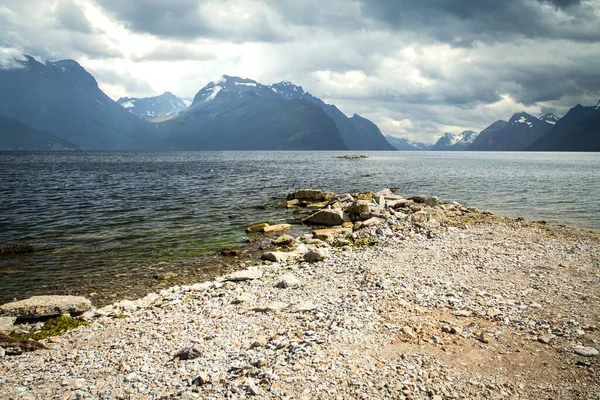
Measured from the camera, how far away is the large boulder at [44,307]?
39.1ft

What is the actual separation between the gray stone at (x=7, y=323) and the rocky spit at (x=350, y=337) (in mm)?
1950

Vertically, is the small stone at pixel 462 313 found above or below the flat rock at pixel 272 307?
above

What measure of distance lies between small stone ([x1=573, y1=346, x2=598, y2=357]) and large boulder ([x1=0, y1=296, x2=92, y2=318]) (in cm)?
1495

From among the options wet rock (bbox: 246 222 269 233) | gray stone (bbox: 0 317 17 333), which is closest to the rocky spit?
gray stone (bbox: 0 317 17 333)

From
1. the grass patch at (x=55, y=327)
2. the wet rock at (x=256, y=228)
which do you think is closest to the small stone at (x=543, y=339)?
the grass patch at (x=55, y=327)

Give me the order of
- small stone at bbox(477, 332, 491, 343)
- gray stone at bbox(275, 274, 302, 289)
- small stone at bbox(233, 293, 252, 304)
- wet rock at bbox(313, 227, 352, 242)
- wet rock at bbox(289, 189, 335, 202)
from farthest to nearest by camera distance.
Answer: wet rock at bbox(289, 189, 335, 202) → wet rock at bbox(313, 227, 352, 242) → gray stone at bbox(275, 274, 302, 289) → small stone at bbox(233, 293, 252, 304) → small stone at bbox(477, 332, 491, 343)

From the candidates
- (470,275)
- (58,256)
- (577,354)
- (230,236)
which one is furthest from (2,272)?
(577,354)

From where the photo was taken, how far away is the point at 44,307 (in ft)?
39.4

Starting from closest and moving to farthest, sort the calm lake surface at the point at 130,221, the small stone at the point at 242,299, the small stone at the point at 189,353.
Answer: the small stone at the point at 189,353, the small stone at the point at 242,299, the calm lake surface at the point at 130,221

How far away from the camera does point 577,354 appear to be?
829cm

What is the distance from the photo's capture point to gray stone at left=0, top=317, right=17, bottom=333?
11105 millimetres

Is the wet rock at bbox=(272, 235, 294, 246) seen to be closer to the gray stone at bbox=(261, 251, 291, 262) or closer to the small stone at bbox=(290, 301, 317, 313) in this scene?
the gray stone at bbox=(261, 251, 291, 262)

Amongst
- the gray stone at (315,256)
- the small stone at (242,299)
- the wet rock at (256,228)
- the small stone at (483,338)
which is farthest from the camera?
the wet rock at (256,228)

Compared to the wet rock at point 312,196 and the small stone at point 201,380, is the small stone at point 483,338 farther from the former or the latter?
the wet rock at point 312,196
